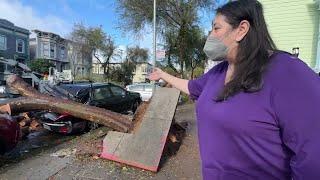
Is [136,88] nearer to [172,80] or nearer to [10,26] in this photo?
[172,80]

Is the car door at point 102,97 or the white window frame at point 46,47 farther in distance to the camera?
the white window frame at point 46,47

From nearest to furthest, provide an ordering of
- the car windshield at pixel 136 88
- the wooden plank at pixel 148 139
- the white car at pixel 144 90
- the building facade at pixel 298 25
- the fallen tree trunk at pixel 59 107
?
the wooden plank at pixel 148 139, the fallen tree trunk at pixel 59 107, the building facade at pixel 298 25, the white car at pixel 144 90, the car windshield at pixel 136 88

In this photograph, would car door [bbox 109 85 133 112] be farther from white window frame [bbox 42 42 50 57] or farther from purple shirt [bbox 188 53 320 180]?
white window frame [bbox 42 42 50 57]

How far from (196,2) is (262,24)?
2766 cm

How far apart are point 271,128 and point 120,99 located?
14.7 m

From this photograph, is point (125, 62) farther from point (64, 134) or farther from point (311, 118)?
point (311, 118)

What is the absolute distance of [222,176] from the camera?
2.04 m

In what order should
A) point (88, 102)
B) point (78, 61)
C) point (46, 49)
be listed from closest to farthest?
point (88, 102), point (46, 49), point (78, 61)

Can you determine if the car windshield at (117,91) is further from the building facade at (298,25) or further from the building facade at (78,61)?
the building facade at (78,61)

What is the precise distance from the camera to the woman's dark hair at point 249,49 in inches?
75.0

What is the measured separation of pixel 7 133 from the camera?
8.69m

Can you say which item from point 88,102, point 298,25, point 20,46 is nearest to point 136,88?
point 88,102

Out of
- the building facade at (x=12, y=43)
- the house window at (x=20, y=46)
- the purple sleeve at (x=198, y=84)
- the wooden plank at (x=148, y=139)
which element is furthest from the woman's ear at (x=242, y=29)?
the house window at (x=20, y=46)

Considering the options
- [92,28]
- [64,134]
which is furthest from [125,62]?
[64,134]
